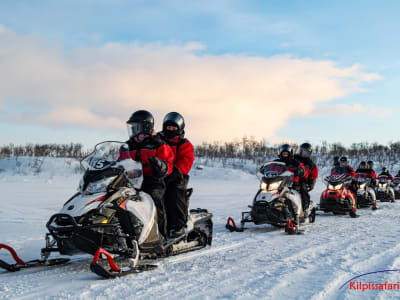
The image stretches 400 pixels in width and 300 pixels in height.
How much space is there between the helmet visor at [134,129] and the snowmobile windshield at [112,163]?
44 cm

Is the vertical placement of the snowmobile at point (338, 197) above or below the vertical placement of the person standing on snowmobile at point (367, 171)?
below

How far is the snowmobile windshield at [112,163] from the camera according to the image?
4.33 meters

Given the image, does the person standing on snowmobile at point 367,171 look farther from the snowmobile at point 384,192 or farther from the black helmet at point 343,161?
the black helmet at point 343,161

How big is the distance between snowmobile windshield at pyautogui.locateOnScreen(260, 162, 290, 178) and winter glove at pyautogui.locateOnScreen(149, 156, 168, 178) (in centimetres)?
399

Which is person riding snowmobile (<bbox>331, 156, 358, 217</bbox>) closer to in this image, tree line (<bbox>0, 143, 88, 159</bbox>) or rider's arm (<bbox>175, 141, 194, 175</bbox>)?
rider's arm (<bbox>175, 141, 194, 175</bbox>)

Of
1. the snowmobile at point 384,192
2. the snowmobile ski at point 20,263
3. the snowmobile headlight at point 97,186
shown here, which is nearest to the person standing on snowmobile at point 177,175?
the snowmobile headlight at point 97,186

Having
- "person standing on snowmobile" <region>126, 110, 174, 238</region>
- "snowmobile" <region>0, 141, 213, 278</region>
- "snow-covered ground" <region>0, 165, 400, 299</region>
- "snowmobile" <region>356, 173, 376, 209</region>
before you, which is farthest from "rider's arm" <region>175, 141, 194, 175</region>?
"snowmobile" <region>356, 173, 376, 209</region>

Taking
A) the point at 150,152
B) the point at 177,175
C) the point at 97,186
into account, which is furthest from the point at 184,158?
the point at 97,186

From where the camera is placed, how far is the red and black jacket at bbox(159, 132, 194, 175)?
5652mm

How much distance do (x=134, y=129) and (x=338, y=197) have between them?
823 cm

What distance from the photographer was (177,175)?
5.39 metres

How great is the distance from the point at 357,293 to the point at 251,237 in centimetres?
371

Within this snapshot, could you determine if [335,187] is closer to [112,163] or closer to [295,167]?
[295,167]

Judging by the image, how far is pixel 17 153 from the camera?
72.1 meters
